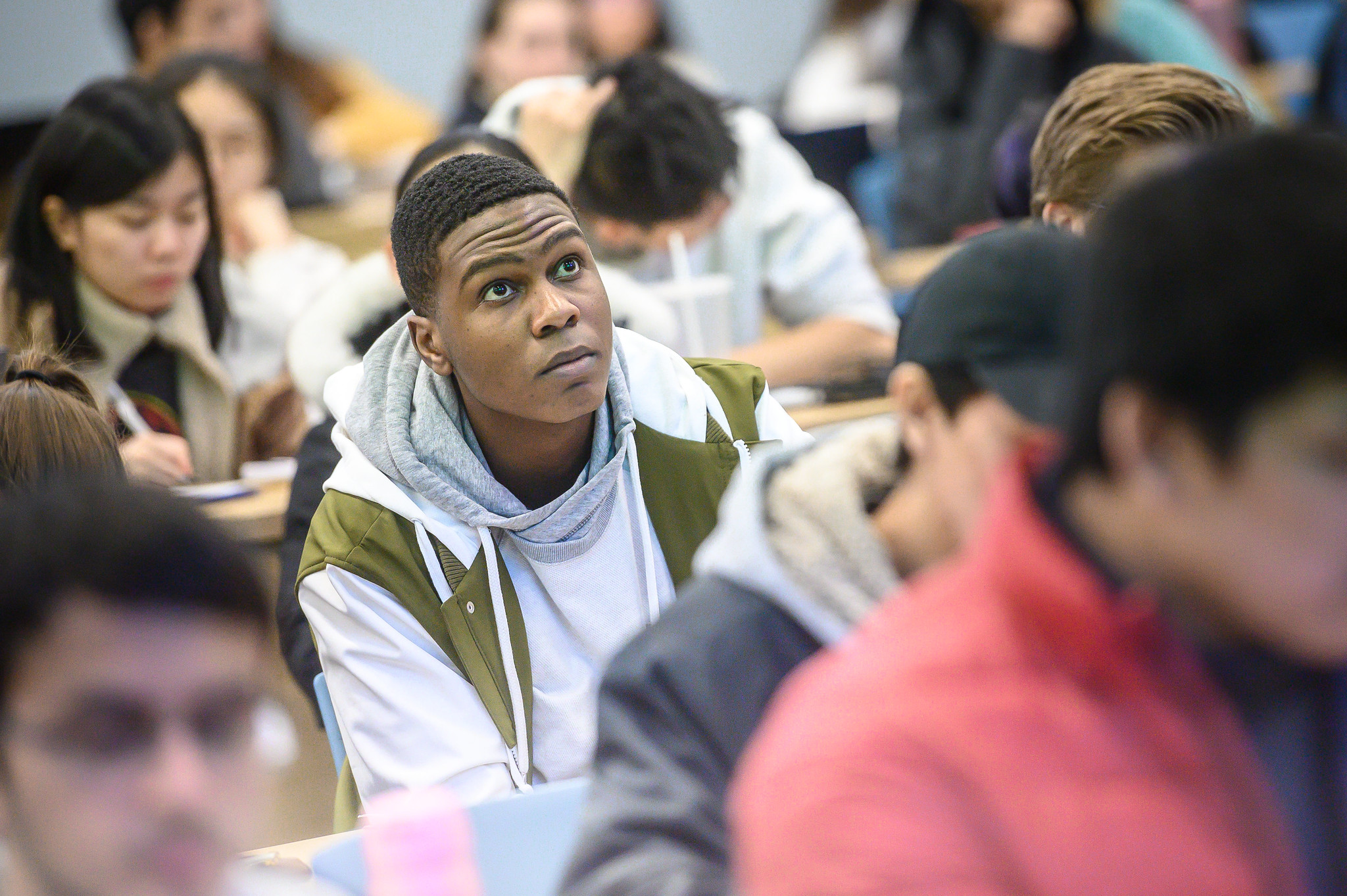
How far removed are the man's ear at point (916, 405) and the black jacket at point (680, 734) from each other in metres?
0.15

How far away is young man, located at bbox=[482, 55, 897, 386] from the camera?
104 inches

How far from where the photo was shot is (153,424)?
253cm

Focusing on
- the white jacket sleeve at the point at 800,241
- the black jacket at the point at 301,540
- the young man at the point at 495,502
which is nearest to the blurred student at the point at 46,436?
the young man at the point at 495,502

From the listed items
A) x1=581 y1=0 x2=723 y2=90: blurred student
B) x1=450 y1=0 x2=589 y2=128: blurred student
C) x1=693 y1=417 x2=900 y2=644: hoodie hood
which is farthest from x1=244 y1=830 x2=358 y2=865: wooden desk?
x1=581 y1=0 x2=723 y2=90: blurred student

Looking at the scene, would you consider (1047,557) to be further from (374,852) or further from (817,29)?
(817,29)

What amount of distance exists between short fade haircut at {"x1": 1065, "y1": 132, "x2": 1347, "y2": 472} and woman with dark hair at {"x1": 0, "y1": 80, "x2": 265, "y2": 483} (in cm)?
200

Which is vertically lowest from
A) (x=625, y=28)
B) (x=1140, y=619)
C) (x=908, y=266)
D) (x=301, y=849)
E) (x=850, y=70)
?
(x=850, y=70)

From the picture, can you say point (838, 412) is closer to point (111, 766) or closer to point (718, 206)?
point (718, 206)

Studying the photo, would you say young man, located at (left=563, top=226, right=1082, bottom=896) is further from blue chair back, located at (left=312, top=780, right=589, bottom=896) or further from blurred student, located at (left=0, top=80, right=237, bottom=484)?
blurred student, located at (left=0, top=80, right=237, bottom=484)

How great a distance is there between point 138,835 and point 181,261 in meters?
2.02

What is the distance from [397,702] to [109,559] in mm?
825

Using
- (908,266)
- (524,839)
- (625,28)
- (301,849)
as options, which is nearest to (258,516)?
(301,849)

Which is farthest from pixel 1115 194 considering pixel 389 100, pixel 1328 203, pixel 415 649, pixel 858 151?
pixel 389 100

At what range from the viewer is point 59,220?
2.49 meters
